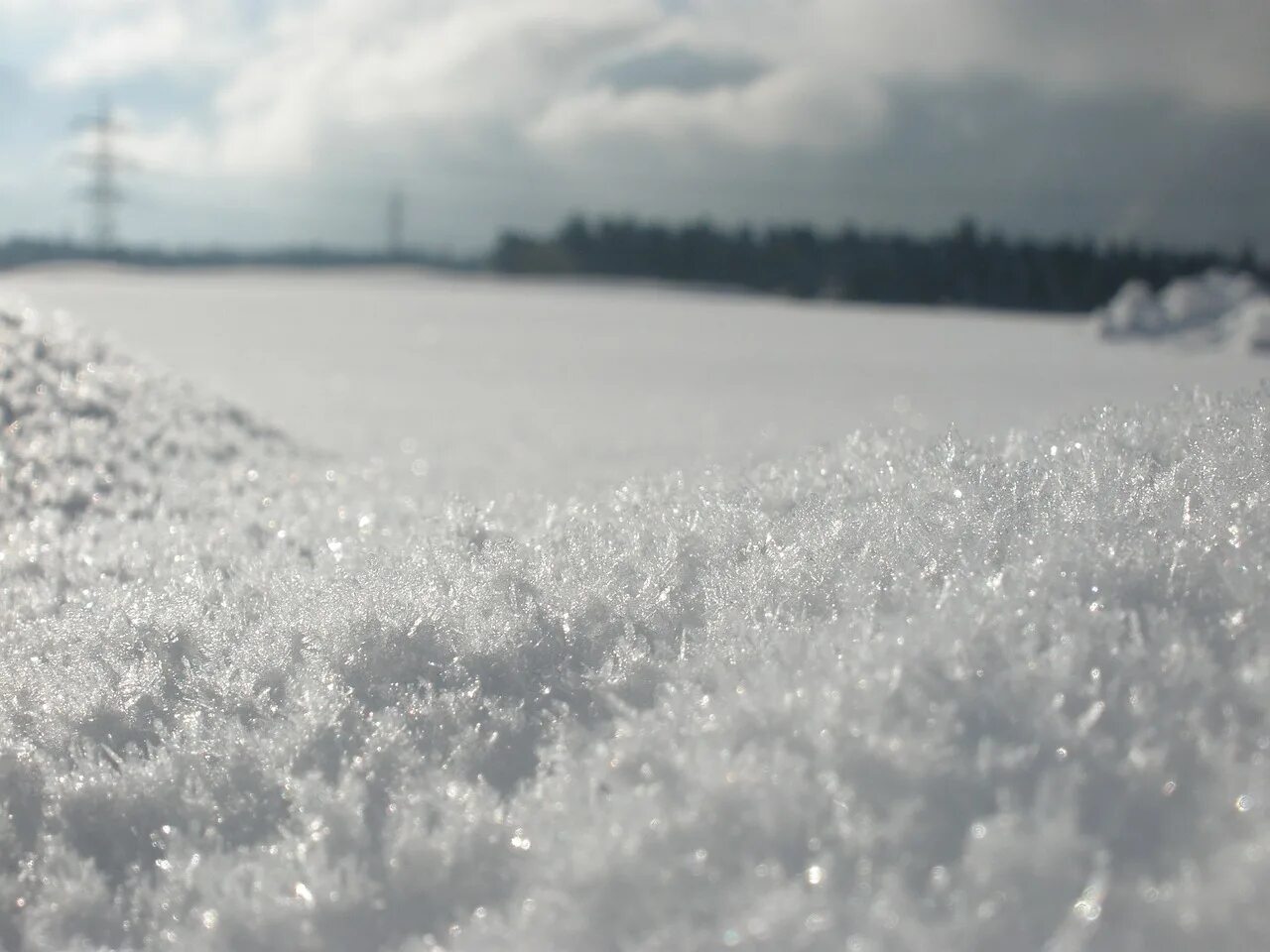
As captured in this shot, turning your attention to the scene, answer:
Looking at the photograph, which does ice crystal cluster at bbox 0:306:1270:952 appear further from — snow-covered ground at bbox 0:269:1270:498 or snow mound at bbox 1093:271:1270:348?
snow mound at bbox 1093:271:1270:348

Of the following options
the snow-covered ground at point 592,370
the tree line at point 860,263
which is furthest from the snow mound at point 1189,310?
the tree line at point 860,263

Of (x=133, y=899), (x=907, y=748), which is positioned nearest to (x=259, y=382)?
(x=133, y=899)

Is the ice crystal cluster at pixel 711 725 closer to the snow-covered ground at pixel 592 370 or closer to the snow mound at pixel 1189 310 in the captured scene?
the snow-covered ground at pixel 592 370

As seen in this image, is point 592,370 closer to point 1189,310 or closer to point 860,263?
point 1189,310

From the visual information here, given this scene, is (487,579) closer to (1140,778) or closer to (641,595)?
(641,595)

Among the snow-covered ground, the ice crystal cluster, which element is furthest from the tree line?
the ice crystal cluster

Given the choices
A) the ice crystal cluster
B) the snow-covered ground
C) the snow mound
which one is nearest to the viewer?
the ice crystal cluster
